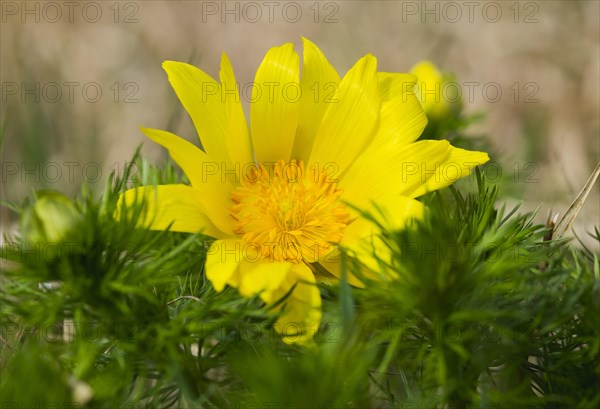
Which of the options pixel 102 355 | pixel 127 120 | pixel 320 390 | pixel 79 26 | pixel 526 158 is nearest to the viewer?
pixel 320 390

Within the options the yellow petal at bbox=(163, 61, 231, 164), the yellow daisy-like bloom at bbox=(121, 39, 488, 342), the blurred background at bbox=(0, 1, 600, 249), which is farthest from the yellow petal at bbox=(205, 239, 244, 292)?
the blurred background at bbox=(0, 1, 600, 249)

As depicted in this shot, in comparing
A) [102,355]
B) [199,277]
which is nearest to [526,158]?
[199,277]

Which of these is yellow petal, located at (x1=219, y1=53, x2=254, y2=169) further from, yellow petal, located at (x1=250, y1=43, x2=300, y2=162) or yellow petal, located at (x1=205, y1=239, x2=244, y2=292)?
Result: yellow petal, located at (x1=205, y1=239, x2=244, y2=292)

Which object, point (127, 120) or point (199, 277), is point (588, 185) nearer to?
point (199, 277)

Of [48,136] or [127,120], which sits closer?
[48,136]

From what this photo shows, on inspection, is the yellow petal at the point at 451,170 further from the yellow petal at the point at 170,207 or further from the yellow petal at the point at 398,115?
the yellow petal at the point at 170,207
